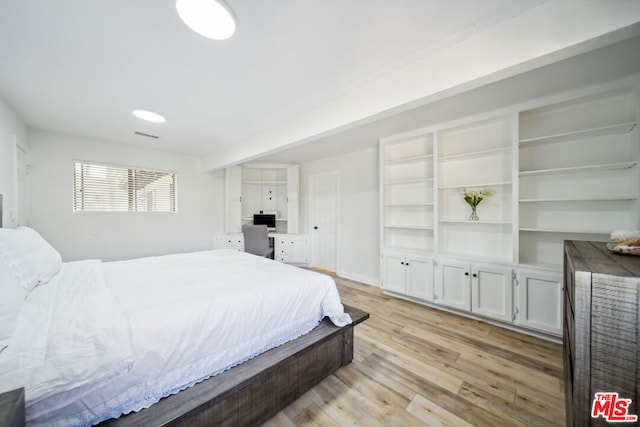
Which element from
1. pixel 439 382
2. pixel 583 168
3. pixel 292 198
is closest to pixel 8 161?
pixel 292 198

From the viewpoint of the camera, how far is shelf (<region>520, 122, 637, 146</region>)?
1.99m

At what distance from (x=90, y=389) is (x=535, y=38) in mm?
2681

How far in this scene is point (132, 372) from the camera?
0.97 m

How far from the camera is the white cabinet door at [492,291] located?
2.37m

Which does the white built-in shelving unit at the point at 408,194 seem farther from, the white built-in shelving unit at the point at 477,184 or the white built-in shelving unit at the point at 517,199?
the white built-in shelving unit at the point at 477,184

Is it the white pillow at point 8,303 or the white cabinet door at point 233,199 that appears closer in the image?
the white pillow at point 8,303

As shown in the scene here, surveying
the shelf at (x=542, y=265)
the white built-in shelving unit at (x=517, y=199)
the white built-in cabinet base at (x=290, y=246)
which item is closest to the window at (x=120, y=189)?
the white built-in cabinet base at (x=290, y=246)

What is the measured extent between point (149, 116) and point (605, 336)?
3.96 meters

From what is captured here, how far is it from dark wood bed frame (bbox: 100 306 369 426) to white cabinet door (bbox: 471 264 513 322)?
163 cm

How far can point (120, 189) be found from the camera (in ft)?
12.6

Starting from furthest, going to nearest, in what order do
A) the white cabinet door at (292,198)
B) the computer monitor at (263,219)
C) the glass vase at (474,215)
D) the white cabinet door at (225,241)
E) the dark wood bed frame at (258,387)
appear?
the computer monitor at (263,219) → the white cabinet door at (292,198) → the white cabinet door at (225,241) → the glass vase at (474,215) → the dark wood bed frame at (258,387)

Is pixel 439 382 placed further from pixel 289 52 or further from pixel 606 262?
pixel 289 52

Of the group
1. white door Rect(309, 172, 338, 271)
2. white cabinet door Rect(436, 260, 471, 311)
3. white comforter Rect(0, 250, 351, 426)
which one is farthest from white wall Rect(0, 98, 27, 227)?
white cabinet door Rect(436, 260, 471, 311)

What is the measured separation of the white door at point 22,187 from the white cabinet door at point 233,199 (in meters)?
2.67
